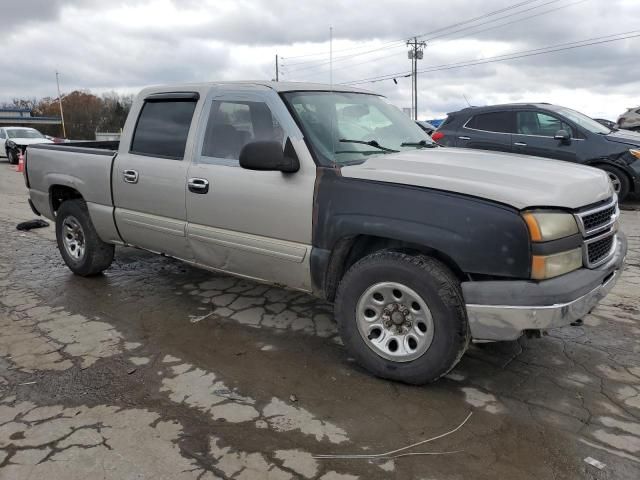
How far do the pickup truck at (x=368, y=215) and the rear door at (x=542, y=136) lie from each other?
17.9 feet

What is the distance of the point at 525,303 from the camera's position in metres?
2.74

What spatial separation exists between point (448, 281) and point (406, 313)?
0.36m

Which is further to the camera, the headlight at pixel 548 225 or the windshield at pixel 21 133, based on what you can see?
the windshield at pixel 21 133

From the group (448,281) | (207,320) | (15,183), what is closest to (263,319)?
(207,320)

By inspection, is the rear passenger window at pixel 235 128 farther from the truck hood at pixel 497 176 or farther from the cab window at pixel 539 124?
the cab window at pixel 539 124

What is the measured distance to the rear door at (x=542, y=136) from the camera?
29.3 feet

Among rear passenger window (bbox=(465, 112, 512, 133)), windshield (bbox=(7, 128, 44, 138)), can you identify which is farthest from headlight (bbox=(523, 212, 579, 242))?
windshield (bbox=(7, 128, 44, 138))

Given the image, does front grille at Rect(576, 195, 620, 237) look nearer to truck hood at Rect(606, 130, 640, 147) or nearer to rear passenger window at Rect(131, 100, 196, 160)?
rear passenger window at Rect(131, 100, 196, 160)

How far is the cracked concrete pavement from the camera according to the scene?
254 centimetres

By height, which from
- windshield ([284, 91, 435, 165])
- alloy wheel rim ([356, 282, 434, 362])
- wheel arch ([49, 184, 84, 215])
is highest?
windshield ([284, 91, 435, 165])

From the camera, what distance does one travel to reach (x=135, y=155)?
183 inches

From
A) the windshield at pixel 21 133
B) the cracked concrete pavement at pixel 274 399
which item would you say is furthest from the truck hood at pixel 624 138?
the windshield at pixel 21 133

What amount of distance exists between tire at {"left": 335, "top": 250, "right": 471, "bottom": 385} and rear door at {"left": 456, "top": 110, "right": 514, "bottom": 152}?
710cm

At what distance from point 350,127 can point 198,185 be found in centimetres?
124
